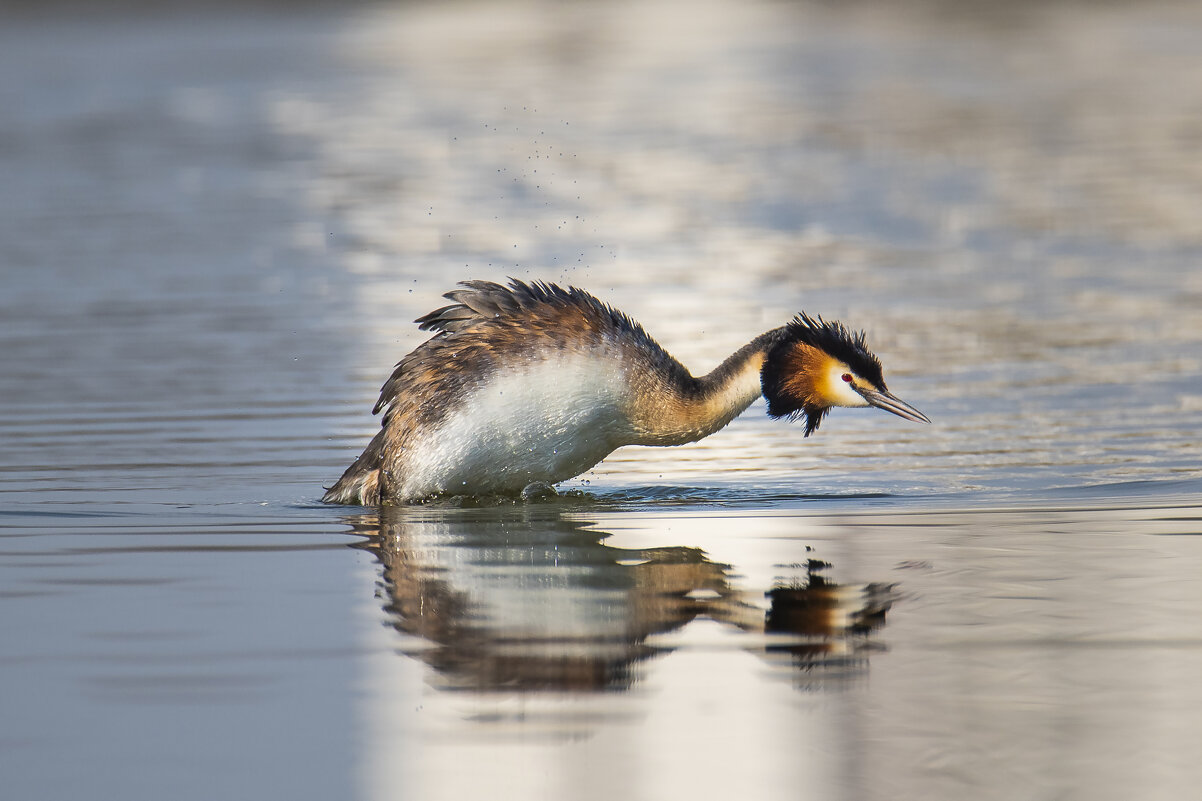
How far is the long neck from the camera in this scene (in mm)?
10711

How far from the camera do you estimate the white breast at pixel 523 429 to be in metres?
10.3

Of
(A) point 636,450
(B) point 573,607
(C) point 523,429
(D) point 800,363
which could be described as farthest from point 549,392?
(A) point 636,450

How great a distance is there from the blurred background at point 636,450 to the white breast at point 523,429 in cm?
42

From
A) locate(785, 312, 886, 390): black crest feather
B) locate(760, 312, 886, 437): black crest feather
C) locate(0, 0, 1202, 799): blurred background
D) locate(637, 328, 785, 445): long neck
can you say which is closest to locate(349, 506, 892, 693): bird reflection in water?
locate(0, 0, 1202, 799): blurred background

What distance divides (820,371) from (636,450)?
111 inches

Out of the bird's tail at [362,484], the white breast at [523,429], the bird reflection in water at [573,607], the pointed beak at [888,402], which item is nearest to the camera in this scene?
the bird reflection in water at [573,607]

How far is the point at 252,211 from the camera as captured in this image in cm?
2645

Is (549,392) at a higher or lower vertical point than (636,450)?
higher

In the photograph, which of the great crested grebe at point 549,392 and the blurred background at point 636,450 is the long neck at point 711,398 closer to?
the great crested grebe at point 549,392

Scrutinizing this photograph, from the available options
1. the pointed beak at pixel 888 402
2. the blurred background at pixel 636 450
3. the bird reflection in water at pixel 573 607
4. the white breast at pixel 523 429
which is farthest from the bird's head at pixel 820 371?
the bird reflection in water at pixel 573 607

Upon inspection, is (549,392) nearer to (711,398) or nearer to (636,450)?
(711,398)

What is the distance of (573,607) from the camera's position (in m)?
7.48

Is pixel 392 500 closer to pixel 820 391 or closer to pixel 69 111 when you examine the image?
pixel 820 391

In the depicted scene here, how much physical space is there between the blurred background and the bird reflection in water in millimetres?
73
